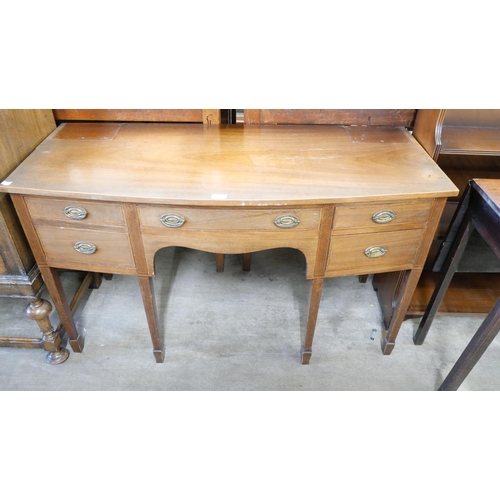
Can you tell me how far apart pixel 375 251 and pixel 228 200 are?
54 cm

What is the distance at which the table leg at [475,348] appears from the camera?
4.17 feet

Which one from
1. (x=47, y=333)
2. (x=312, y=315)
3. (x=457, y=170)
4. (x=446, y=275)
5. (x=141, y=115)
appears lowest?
(x=47, y=333)

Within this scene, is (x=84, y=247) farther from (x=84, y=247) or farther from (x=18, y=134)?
(x=18, y=134)

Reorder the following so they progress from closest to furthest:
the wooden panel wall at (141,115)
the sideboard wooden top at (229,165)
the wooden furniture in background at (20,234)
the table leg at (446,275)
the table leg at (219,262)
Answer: the sideboard wooden top at (229,165) → the wooden furniture in background at (20,234) → the table leg at (446,275) → the wooden panel wall at (141,115) → the table leg at (219,262)

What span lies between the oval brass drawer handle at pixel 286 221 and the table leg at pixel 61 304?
0.81m

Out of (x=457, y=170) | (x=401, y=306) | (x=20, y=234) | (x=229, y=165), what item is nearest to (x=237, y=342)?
(x=401, y=306)

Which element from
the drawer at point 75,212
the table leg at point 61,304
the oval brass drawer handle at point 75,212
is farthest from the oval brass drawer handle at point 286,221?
the table leg at point 61,304

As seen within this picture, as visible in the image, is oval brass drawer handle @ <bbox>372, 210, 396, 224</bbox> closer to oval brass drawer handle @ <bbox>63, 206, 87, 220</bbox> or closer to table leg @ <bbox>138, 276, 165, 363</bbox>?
table leg @ <bbox>138, 276, 165, 363</bbox>

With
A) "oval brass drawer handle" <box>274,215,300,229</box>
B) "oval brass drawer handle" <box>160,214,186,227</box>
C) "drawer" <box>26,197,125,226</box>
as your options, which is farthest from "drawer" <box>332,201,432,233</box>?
"drawer" <box>26,197,125,226</box>

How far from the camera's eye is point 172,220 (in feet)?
4.00

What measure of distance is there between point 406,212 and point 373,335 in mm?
733

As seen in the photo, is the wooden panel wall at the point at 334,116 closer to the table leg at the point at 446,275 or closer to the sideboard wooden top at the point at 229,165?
the sideboard wooden top at the point at 229,165

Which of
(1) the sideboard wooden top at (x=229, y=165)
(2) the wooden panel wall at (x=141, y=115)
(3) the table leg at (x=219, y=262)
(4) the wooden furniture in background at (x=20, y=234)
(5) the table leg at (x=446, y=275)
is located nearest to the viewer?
(1) the sideboard wooden top at (x=229, y=165)

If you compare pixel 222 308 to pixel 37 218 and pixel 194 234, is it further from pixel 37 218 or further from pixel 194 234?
pixel 37 218
